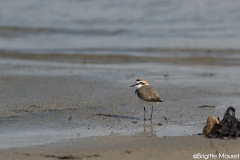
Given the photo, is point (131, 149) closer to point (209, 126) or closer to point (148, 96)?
point (209, 126)

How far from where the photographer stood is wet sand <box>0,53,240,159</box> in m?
5.97

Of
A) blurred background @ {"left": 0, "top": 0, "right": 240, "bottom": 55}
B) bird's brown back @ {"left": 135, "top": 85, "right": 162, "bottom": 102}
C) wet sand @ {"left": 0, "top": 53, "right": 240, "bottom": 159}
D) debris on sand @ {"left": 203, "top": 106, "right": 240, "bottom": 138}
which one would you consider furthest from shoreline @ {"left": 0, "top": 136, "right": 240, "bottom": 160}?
blurred background @ {"left": 0, "top": 0, "right": 240, "bottom": 55}

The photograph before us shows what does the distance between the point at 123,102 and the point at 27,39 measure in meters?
10.1

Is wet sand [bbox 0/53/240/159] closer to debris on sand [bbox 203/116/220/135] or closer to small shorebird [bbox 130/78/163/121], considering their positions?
debris on sand [bbox 203/116/220/135]

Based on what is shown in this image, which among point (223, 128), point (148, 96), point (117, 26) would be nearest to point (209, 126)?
point (223, 128)

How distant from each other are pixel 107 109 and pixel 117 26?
38.2ft

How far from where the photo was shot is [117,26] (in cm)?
1988

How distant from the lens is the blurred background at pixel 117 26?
16.3 meters

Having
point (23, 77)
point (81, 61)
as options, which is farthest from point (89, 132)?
point (81, 61)

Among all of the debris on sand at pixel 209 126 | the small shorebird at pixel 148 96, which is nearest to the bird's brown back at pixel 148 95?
the small shorebird at pixel 148 96

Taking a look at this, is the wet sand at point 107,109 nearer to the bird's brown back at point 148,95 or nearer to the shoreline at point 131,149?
the shoreline at point 131,149

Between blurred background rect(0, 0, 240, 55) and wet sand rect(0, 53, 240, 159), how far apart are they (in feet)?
8.73

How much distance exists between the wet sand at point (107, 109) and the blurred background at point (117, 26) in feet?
8.73

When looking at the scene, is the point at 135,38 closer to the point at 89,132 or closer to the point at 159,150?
the point at 89,132
